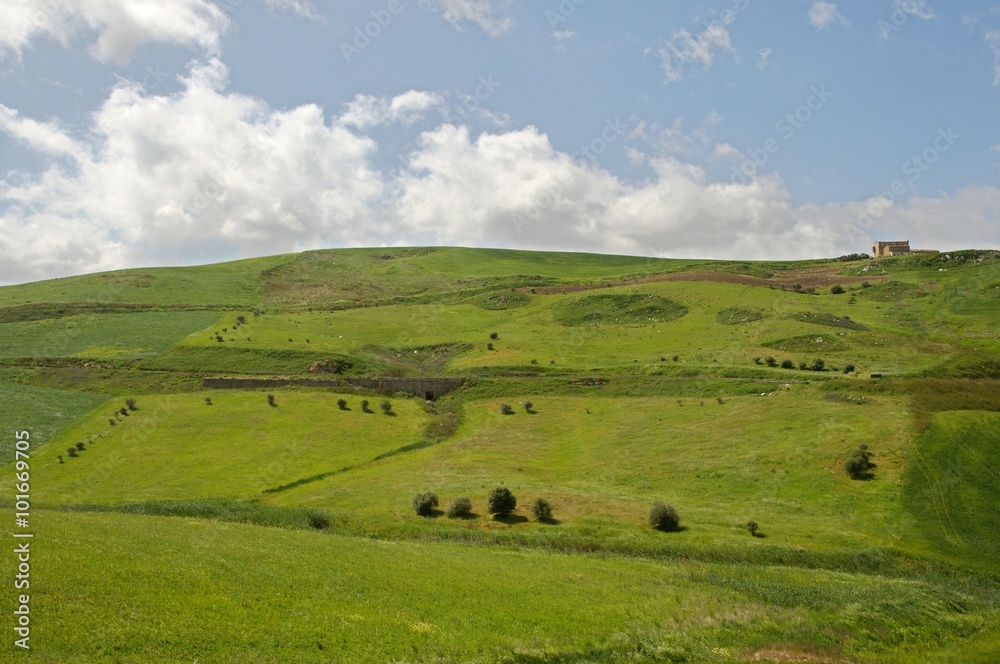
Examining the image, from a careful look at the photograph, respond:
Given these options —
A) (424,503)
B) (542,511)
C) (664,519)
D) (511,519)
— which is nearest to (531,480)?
(511,519)

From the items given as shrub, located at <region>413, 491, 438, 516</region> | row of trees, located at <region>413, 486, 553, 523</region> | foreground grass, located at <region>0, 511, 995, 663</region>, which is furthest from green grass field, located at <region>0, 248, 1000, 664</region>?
shrub, located at <region>413, 491, 438, 516</region>

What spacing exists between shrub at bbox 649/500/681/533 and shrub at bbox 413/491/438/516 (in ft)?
47.9

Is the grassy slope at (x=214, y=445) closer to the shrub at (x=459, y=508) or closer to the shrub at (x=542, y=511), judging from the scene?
the shrub at (x=459, y=508)

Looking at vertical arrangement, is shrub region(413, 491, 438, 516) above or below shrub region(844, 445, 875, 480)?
below

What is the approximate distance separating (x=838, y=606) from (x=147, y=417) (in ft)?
218

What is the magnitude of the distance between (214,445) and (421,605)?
42811mm

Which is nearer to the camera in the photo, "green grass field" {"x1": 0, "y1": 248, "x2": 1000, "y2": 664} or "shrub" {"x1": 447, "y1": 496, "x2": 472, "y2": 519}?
"green grass field" {"x1": 0, "y1": 248, "x2": 1000, "y2": 664}

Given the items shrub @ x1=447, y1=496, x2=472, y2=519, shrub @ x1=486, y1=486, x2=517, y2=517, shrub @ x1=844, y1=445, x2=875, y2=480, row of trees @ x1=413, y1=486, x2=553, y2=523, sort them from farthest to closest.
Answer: shrub @ x1=844, y1=445, x2=875, y2=480, shrub @ x1=447, y1=496, x2=472, y2=519, shrub @ x1=486, y1=486, x2=517, y2=517, row of trees @ x1=413, y1=486, x2=553, y2=523

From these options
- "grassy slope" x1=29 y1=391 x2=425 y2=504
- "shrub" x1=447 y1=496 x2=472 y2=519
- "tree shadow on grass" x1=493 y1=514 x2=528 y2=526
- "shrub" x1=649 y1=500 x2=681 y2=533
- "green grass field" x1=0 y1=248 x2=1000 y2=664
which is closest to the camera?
"green grass field" x1=0 y1=248 x2=1000 y2=664

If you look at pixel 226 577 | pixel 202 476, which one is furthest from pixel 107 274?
pixel 226 577

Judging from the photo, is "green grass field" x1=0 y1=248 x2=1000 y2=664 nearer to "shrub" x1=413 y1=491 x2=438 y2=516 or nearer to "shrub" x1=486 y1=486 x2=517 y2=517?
"shrub" x1=486 y1=486 x2=517 y2=517

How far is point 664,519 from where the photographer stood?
37.2 metres

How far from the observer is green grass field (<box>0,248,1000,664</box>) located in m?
20.8

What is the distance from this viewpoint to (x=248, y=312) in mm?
126062
